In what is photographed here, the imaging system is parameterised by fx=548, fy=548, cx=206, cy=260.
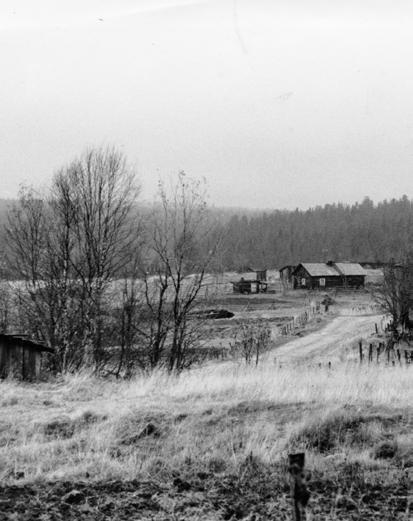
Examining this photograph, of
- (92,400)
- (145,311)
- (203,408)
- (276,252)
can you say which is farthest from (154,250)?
(276,252)

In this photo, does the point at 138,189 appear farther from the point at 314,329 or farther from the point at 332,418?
the point at 314,329

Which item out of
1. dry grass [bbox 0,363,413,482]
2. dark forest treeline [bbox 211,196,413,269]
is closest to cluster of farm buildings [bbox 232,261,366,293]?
dark forest treeline [bbox 211,196,413,269]

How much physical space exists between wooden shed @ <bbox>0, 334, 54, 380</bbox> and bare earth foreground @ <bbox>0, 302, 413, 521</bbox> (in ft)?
8.39

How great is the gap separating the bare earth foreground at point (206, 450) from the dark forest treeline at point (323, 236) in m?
135

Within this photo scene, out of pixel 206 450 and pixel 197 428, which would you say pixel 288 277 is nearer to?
pixel 197 428

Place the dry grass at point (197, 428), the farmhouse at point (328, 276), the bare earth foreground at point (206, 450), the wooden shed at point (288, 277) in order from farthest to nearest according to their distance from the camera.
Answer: the wooden shed at point (288, 277) → the farmhouse at point (328, 276) → the dry grass at point (197, 428) → the bare earth foreground at point (206, 450)

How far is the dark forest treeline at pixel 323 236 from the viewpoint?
500 ft

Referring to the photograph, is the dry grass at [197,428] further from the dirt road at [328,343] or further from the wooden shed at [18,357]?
the dirt road at [328,343]

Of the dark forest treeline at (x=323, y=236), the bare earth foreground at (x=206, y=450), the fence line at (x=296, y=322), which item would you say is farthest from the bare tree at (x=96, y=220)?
the dark forest treeline at (x=323, y=236)

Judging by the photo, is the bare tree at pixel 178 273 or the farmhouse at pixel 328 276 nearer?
the bare tree at pixel 178 273

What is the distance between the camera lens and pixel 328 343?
105 feet

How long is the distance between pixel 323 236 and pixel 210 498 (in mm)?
162283

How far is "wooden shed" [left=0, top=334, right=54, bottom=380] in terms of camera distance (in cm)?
1045

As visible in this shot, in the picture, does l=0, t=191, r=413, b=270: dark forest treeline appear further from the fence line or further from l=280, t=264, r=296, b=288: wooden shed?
the fence line
